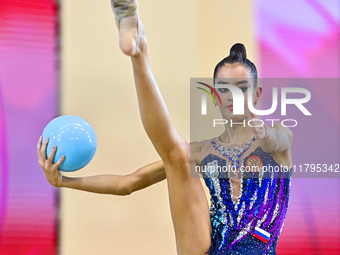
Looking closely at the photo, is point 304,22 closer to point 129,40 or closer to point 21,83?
point 129,40

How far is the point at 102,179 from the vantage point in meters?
1.71

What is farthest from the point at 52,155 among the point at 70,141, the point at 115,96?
the point at 115,96

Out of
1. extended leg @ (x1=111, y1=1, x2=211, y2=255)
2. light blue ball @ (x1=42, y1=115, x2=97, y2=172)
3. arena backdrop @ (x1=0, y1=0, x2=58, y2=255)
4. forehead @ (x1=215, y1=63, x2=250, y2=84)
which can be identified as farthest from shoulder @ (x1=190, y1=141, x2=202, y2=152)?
arena backdrop @ (x1=0, y1=0, x2=58, y2=255)

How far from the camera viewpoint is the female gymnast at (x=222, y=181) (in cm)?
155

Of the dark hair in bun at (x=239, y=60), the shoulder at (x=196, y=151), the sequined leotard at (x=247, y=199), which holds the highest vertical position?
the dark hair in bun at (x=239, y=60)

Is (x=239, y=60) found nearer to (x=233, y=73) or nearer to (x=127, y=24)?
(x=233, y=73)

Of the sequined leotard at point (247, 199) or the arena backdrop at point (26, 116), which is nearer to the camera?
the sequined leotard at point (247, 199)

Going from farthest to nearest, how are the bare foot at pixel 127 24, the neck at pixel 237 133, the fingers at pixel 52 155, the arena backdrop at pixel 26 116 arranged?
the arena backdrop at pixel 26 116 < the neck at pixel 237 133 < the fingers at pixel 52 155 < the bare foot at pixel 127 24

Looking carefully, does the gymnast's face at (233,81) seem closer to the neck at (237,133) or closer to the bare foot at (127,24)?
the neck at (237,133)

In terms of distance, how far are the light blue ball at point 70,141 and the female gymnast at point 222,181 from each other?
1.1 inches

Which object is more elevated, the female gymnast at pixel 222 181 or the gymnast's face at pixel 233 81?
the gymnast's face at pixel 233 81

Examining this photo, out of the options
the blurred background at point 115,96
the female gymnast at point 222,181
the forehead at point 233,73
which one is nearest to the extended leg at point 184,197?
the female gymnast at point 222,181

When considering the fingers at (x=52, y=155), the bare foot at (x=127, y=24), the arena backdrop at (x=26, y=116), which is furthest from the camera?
the arena backdrop at (x=26, y=116)

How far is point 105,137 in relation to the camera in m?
2.25
